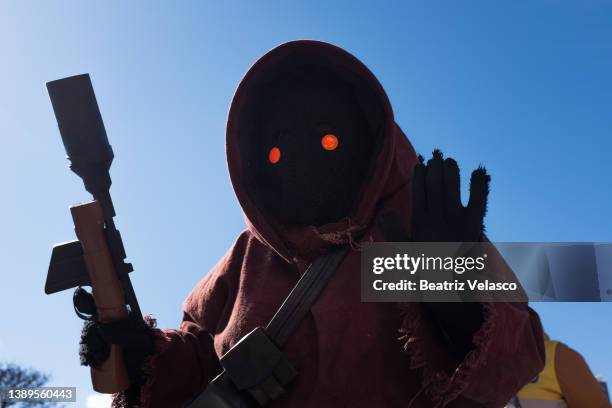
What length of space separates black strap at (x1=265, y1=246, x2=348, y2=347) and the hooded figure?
0.10 feet

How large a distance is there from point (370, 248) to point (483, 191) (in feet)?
1.74

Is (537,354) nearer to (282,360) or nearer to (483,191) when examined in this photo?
(483,191)

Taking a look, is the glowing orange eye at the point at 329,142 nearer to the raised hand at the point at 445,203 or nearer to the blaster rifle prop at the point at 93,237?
the raised hand at the point at 445,203

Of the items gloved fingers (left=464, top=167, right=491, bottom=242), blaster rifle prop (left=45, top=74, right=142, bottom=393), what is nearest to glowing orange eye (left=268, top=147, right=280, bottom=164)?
blaster rifle prop (left=45, top=74, right=142, bottom=393)

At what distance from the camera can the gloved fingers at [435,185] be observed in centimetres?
197

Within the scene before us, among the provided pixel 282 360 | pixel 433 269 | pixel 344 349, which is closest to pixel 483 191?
pixel 433 269

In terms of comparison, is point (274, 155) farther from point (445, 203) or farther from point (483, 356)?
point (483, 356)

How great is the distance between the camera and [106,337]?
247cm

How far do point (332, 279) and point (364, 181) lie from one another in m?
0.39

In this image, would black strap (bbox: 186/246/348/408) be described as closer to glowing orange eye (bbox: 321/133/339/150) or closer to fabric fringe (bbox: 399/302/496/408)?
fabric fringe (bbox: 399/302/496/408)

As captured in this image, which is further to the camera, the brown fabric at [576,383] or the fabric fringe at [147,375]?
the brown fabric at [576,383]

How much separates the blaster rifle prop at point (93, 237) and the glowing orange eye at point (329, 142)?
0.82m

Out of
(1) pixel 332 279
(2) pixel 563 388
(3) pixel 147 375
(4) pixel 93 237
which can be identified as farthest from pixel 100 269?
(2) pixel 563 388

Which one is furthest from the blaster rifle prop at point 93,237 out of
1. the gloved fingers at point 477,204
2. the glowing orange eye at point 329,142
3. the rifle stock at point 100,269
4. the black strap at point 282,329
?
the gloved fingers at point 477,204
